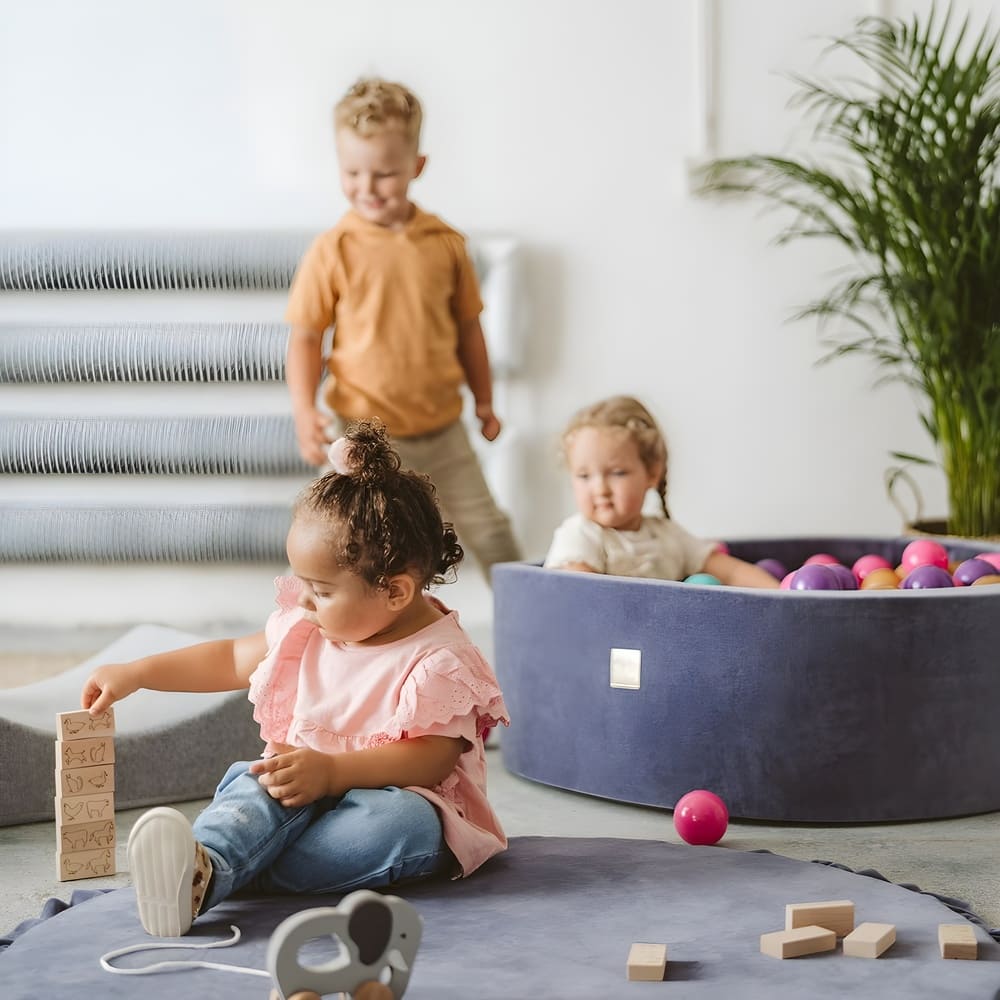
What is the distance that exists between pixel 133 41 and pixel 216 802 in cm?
258

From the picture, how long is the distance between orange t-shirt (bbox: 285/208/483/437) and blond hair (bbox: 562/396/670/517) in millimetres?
504

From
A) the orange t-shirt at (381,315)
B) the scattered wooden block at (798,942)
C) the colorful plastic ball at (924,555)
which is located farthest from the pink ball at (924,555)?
the scattered wooden block at (798,942)

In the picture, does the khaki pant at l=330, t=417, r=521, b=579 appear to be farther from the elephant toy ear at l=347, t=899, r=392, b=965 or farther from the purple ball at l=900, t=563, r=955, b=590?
the elephant toy ear at l=347, t=899, r=392, b=965

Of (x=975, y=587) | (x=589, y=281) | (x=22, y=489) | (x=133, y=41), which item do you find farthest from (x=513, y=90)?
(x=975, y=587)

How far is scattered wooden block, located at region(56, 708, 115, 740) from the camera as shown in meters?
1.65

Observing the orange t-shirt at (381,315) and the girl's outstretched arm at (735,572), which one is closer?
the girl's outstretched arm at (735,572)

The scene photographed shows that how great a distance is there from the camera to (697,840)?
1.79m

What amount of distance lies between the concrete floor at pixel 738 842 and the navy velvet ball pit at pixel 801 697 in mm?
30

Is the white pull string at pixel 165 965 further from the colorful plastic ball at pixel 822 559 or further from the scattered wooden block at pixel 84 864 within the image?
the colorful plastic ball at pixel 822 559

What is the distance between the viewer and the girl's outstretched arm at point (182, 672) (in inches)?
65.8

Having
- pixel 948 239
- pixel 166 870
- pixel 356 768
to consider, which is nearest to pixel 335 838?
pixel 356 768

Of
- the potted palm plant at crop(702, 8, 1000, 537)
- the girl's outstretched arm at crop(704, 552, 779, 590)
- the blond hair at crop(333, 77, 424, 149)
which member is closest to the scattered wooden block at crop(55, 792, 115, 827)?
the girl's outstretched arm at crop(704, 552, 779, 590)

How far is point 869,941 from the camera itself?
4.43 feet

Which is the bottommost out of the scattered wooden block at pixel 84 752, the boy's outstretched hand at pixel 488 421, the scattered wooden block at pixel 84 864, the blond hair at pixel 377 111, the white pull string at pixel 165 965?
the scattered wooden block at pixel 84 864
